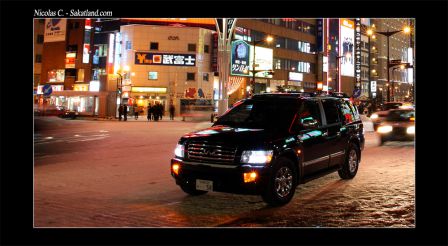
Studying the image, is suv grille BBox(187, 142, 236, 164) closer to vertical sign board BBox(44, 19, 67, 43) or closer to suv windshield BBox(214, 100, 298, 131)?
suv windshield BBox(214, 100, 298, 131)

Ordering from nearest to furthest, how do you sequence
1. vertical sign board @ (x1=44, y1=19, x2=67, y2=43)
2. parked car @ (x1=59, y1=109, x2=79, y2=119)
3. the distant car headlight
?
the distant car headlight
parked car @ (x1=59, y1=109, x2=79, y2=119)
vertical sign board @ (x1=44, y1=19, x2=67, y2=43)

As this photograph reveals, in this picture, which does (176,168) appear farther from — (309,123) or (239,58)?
(239,58)

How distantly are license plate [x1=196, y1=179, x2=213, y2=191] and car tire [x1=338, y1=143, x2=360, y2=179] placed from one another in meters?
3.58

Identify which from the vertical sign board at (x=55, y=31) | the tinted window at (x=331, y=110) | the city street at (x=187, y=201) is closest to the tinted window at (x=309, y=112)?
the tinted window at (x=331, y=110)

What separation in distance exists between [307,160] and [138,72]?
159 ft

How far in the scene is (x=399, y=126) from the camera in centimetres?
1689

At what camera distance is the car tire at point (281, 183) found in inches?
280

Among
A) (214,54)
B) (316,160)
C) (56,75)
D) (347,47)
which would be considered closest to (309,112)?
(316,160)

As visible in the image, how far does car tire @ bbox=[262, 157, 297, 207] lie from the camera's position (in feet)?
23.4

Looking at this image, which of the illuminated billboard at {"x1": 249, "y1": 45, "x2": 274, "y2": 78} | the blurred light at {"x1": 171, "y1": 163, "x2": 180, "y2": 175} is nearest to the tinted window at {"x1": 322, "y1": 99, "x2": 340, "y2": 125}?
the blurred light at {"x1": 171, "y1": 163, "x2": 180, "y2": 175}
